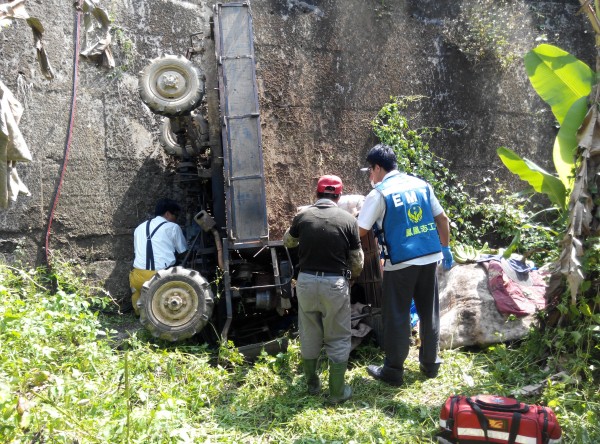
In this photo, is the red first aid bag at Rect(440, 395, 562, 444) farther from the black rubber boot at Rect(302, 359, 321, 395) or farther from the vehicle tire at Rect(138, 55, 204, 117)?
the vehicle tire at Rect(138, 55, 204, 117)

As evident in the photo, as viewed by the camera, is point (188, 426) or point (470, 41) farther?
point (470, 41)

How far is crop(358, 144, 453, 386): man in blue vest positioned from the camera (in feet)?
17.9

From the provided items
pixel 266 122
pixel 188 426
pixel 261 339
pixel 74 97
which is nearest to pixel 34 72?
pixel 74 97

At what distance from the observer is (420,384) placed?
554 cm

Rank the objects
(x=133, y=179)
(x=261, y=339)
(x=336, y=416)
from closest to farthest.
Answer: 1. (x=336, y=416)
2. (x=261, y=339)
3. (x=133, y=179)

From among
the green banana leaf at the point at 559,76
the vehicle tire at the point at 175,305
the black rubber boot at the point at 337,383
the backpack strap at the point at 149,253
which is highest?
the green banana leaf at the point at 559,76

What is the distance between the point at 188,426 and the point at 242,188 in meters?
2.68

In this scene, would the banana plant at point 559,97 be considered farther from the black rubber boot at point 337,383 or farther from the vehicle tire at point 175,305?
the vehicle tire at point 175,305

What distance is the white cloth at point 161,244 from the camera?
6852 millimetres

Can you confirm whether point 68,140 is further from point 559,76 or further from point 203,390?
point 559,76

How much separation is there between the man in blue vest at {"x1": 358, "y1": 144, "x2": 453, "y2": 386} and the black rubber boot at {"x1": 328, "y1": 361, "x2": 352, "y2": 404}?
1.62ft

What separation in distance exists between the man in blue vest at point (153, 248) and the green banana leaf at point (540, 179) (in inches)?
A: 138

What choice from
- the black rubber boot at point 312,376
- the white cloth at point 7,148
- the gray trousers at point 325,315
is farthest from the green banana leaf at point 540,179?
the white cloth at point 7,148

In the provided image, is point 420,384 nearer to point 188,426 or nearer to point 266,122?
point 188,426
